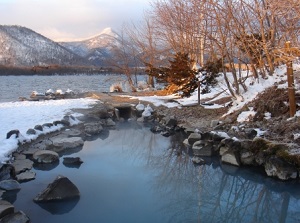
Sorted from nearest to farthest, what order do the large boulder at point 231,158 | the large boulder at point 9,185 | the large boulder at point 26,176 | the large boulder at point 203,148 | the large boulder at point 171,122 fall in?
the large boulder at point 9,185 → the large boulder at point 26,176 → the large boulder at point 231,158 → the large boulder at point 203,148 → the large boulder at point 171,122

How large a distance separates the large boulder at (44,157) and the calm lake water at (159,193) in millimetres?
245

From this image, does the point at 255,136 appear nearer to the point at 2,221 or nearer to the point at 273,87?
the point at 273,87

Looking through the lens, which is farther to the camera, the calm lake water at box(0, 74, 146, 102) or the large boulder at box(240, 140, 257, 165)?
the calm lake water at box(0, 74, 146, 102)

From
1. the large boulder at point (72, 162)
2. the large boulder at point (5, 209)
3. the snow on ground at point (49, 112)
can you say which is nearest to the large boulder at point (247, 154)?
the snow on ground at point (49, 112)

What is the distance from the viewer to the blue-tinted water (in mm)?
5703

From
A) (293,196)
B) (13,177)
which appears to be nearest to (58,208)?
(13,177)

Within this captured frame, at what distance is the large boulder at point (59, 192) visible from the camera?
20.1 ft

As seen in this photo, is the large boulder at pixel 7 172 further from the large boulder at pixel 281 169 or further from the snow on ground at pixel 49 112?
the large boulder at pixel 281 169

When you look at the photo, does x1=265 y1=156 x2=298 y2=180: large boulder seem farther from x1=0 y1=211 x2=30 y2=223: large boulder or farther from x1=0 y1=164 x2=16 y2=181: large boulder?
x1=0 y1=164 x2=16 y2=181: large boulder

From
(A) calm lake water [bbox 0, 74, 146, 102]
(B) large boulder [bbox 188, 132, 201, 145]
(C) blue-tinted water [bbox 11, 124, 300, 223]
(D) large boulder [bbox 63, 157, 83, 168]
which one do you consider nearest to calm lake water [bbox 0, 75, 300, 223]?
(C) blue-tinted water [bbox 11, 124, 300, 223]

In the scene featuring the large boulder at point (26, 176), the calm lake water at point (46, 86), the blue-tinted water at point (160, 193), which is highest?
the calm lake water at point (46, 86)

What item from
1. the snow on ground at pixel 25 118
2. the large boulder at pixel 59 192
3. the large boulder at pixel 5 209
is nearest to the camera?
the large boulder at pixel 5 209

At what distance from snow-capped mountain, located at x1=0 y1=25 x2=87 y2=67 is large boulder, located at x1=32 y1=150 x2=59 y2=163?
120m

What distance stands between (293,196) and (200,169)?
7.42 ft
